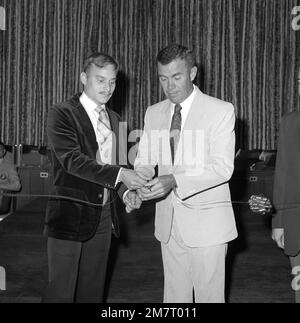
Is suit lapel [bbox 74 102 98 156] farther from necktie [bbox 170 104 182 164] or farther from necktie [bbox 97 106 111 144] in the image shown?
necktie [bbox 170 104 182 164]

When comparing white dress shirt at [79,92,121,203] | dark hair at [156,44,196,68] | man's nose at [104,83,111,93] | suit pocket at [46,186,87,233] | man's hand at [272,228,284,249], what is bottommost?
man's hand at [272,228,284,249]

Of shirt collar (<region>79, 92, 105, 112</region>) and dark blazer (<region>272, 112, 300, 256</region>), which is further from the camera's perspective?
shirt collar (<region>79, 92, 105, 112</region>)

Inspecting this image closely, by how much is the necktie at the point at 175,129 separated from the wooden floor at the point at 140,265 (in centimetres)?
141

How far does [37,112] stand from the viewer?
394 centimetres

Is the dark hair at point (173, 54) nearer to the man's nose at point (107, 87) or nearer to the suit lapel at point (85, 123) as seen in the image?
the man's nose at point (107, 87)

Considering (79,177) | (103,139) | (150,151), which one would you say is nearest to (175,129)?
(150,151)

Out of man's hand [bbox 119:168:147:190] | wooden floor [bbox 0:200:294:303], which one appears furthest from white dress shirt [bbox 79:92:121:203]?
wooden floor [bbox 0:200:294:303]

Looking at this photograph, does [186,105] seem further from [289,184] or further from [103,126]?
[289,184]

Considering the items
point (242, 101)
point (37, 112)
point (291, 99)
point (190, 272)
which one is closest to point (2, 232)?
point (37, 112)

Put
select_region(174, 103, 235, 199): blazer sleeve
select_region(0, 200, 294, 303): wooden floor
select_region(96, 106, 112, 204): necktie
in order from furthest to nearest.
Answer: select_region(0, 200, 294, 303): wooden floor < select_region(96, 106, 112, 204): necktie < select_region(174, 103, 235, 199): blazer sleeve

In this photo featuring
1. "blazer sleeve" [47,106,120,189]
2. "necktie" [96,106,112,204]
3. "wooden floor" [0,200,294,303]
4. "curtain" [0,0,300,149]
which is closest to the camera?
"blazer sleeve" [47,106,120,189]

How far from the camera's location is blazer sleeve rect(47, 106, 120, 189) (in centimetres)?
208

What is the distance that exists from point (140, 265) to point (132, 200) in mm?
1902
